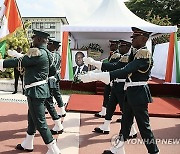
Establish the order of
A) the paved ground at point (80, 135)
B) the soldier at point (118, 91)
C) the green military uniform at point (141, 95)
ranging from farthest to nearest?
1. the soldier at point (118, 91)
2. the paved ground at point (80, 135)
3. the green military uniform at point (141, 95)

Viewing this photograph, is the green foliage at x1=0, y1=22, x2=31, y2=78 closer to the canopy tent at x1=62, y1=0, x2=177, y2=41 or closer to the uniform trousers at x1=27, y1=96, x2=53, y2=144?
the canopy tent at x1=62, y1=0, x2=177, y2=41

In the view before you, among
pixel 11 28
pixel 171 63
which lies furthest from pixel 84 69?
pixel 11 28

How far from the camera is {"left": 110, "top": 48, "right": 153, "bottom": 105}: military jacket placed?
3.39 metres

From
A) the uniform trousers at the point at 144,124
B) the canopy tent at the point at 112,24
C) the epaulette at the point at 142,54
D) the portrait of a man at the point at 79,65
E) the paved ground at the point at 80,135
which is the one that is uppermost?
the canopy tent at the point at 112,24

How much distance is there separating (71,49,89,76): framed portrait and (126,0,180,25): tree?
21749 millimetres

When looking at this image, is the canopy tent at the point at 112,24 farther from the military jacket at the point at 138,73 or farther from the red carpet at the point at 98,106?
the military jacket at the point at 138,73

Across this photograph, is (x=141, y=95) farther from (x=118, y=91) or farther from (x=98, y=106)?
(x=98, y=106)

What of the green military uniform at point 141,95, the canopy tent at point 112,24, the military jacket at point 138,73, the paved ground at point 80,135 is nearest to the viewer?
the military jacket at point 138,73

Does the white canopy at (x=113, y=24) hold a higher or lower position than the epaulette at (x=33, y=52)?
higher

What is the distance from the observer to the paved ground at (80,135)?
4.46 meters

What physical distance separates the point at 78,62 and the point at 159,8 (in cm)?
2370

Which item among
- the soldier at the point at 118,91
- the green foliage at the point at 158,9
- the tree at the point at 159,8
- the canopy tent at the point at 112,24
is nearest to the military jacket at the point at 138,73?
the soldier at the point at 118,91

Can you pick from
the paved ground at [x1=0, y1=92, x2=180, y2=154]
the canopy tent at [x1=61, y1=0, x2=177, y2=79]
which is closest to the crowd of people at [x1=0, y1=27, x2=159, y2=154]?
the paved ground at [x1=0, y1=92, x2=180, y2=154]

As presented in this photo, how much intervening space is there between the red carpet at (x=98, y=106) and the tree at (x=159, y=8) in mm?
24411
